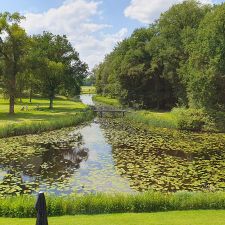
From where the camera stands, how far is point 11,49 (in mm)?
51375

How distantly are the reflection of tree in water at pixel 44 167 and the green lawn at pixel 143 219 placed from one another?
7441 millimetres

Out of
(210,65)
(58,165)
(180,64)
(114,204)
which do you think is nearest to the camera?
(114,204)

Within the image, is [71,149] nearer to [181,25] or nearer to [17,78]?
A: [17,78]

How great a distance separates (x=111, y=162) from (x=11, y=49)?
31.2 meters

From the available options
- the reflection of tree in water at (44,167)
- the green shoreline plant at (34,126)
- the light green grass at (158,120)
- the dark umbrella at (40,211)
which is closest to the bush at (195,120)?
the light green grass at (158,120)

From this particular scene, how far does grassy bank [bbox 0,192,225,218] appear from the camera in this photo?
13680mm

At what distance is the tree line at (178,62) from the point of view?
1746 inches

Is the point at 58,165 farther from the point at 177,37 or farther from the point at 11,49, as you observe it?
the point at 177,37

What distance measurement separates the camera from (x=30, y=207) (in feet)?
44.5

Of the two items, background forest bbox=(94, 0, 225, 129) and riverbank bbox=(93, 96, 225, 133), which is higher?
background forest bbox=(94, 0, 225, 129)

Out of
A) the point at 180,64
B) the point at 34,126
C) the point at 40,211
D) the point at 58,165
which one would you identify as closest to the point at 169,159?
the point at 58,165

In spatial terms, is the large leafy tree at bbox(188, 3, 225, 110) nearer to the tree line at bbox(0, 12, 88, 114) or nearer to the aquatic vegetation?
the aquatic vegetation

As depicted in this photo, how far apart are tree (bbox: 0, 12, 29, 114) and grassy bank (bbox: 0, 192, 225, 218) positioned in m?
38.7

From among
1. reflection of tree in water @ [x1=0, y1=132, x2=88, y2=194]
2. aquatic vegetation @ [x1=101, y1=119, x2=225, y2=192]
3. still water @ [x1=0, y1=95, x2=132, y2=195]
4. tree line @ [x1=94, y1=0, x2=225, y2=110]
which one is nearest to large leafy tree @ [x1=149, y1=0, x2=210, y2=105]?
tree line @ [x1=94, y1=0, x2=225, y2=110]
